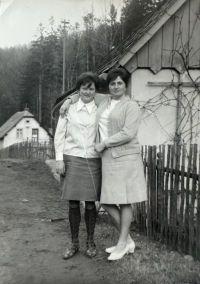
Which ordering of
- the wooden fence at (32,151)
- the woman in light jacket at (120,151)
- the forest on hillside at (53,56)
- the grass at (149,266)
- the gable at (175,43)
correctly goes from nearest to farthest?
the grass at (149,266), the woman in light jacket at (120,151), the gable at (175,43), the forest on hillside at (53,56), the wooden fence at (32,151)

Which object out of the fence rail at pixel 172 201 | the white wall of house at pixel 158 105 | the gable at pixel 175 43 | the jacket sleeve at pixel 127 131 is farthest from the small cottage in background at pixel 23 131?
the jacket sleeve at pixel 127 131

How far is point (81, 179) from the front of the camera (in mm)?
3613

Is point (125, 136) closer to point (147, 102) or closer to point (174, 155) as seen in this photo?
point (174, 155)

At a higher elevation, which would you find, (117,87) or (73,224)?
(117,87)

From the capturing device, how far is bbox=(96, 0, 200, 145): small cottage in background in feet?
19.2

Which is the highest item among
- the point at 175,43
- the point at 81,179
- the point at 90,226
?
the point at 175,43

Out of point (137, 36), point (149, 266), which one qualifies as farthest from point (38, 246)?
point (137, 36)

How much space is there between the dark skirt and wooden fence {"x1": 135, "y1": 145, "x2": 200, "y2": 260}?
1.01 m

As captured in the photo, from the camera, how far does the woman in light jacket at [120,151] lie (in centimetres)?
344

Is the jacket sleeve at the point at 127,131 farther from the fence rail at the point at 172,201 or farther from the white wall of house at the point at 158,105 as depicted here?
the white wall of house at the point at 158,105

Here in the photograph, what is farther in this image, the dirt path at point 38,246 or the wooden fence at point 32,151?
the wooden fence at point 32,151

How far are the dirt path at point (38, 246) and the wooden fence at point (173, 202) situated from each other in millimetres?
919

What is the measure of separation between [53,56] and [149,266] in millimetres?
38391

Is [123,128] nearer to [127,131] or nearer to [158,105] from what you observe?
[127,131]
